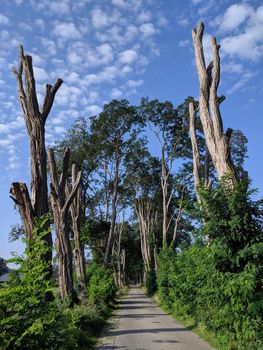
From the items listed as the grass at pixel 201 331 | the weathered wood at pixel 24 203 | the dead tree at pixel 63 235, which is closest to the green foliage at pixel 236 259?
the grass at pixel 201 331

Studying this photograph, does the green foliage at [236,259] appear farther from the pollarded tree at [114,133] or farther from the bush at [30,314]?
the pollarded tree at [114,133]

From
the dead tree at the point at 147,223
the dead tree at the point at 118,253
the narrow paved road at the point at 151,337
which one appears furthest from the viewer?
the dead tree at the point at 118,253

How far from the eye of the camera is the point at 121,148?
35.9m

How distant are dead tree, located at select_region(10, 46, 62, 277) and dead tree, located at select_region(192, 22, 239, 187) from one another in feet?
13.9

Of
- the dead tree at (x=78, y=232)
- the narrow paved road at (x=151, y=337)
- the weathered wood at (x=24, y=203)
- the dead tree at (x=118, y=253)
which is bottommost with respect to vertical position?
the narrow paved road at (x=151, y=337)

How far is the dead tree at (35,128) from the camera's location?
1128 cm

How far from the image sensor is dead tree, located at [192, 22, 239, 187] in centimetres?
1031

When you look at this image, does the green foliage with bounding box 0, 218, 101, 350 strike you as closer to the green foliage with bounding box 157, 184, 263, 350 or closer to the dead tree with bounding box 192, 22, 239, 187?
the green foliage with bounding box 157, 184, 263, 350

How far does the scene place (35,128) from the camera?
1230 centimetres

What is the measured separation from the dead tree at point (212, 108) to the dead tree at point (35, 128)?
4237 mm

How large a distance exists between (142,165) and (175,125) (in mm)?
8387

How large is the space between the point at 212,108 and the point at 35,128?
4.95m

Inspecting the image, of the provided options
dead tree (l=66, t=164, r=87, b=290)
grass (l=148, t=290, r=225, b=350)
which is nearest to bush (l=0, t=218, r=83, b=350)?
grass (l=148, t=290, r=225, b=350)

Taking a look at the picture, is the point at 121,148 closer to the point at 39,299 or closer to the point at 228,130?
the point at 228,130
